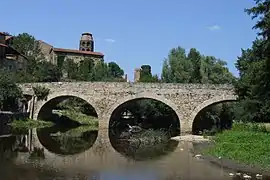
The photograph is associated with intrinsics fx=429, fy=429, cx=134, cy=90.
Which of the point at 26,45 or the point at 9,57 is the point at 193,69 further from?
the point at 26,45

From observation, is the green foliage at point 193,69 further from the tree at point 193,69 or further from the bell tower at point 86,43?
the bell tower at point 86,43

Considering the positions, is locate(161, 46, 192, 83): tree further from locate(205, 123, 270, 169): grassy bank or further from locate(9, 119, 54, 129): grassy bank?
locate(205, 123, 270, 169): grassy bank

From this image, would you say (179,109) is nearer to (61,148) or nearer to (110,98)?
(110,98)

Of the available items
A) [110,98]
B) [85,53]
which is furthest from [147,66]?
[110,98]

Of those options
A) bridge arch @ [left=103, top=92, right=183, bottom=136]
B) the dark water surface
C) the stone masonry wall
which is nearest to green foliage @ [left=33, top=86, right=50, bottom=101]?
bridge arch @ [left=103, top=92, right=183, bottom=136]

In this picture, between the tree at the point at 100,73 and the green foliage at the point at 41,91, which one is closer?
the green foliage at the point at 41,91

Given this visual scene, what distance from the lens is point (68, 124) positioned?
152 ft

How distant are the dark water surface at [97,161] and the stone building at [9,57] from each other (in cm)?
3097

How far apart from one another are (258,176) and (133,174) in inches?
183

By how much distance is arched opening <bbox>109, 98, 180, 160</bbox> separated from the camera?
24.8 m

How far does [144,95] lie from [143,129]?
341 centimetres

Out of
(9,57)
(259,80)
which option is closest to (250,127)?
(259,80)

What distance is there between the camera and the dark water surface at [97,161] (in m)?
16.0

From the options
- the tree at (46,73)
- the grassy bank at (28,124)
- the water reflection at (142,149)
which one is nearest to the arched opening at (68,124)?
the grassy bank at (28,124)
